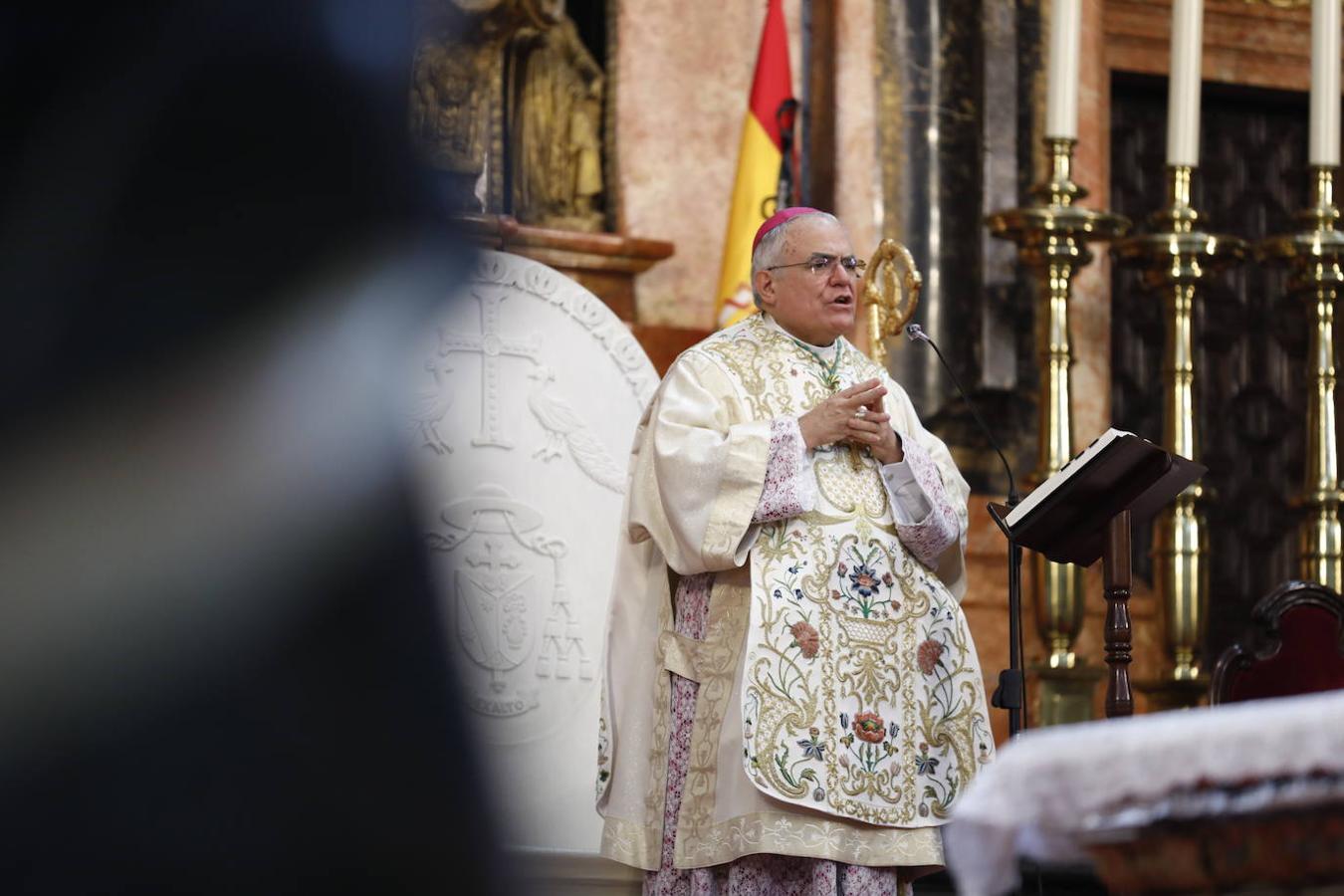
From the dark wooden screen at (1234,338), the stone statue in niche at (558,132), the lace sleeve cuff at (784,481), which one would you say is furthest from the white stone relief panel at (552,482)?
the dark wooden screen at (1234,338)

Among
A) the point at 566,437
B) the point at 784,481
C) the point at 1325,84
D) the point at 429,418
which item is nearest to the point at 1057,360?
the point at 1325,84

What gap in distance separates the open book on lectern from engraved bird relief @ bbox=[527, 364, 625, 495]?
160 cm

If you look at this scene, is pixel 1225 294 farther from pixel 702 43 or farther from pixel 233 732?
pixel 233 732

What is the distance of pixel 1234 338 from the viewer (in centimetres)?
689

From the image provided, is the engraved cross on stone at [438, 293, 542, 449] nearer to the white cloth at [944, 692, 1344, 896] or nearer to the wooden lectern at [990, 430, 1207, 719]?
the wooden lectern at [990, 430, 1207, 719]

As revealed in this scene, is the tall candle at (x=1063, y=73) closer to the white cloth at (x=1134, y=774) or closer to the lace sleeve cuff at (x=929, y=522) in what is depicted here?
the lace sleeve cuff at (x=929, y=522)

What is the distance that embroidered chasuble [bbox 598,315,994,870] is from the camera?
3.68 meters

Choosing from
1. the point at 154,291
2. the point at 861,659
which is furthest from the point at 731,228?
the point at 154,291

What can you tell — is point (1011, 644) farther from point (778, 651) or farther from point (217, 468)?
point (217, 468)

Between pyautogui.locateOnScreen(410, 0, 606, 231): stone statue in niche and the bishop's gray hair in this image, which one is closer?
the bishop's gray hair

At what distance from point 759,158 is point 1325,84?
5.43 ft

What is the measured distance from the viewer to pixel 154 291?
2.18ft

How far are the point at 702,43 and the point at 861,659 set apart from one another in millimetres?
2813

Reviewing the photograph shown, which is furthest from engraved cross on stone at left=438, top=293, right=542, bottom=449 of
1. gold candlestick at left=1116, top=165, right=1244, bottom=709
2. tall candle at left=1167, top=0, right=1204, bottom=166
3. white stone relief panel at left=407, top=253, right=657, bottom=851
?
tall candle at left=1167, top=0, right=1204, bottom=166
